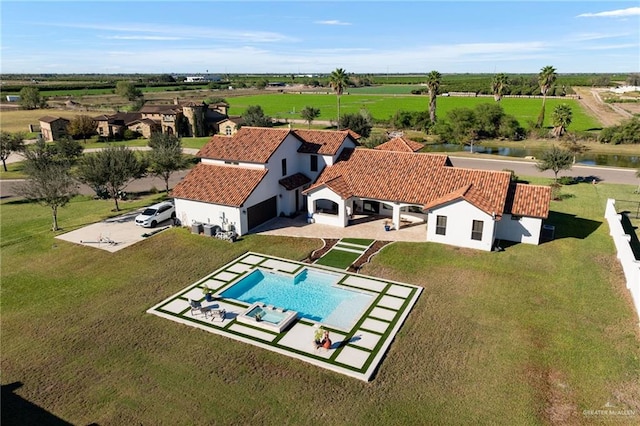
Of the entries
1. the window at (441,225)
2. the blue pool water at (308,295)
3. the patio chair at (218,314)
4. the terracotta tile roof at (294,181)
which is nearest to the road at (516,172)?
the terracotta tile roof at (294,181)

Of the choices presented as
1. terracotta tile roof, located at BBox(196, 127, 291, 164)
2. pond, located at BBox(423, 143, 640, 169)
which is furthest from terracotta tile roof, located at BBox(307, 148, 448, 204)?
pond, located at BBox(423, 143, 640, 169)

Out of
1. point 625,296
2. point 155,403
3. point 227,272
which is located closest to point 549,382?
point 625,296

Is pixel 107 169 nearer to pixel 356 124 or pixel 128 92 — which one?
pixel 356 124

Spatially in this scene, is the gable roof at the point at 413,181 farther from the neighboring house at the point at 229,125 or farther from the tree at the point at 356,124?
the neighboring house at the point at 229,125

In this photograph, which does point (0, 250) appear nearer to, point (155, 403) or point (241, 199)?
point (241, 199)

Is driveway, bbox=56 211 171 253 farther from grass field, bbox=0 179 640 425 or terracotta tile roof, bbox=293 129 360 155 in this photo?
terracotta tile roof, bbox=293 129 360 155
